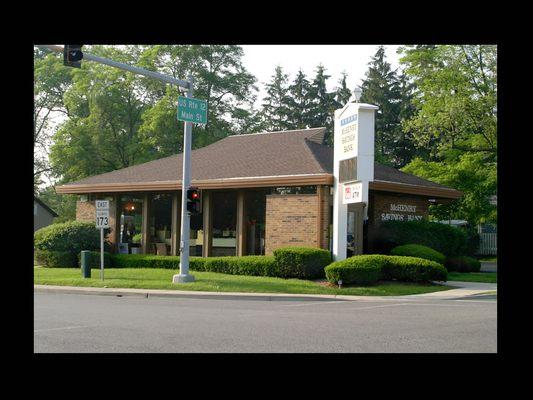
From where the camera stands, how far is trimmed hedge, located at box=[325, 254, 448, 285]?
20.9m

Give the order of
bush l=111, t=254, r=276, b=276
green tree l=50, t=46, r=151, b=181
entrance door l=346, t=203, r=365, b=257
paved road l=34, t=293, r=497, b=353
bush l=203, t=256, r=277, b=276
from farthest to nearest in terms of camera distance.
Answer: green tree l=50, t=46, r=151, b=181 → entrance door l=346, t=203, r=365, b=257 → bush l=111, t=254, r=276, b=276 → bush l=203, t=256, r=277, b=276 → paved road l=34, t=293, r=497, b=353

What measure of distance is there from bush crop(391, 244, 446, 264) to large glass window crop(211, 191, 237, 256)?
8413 mm

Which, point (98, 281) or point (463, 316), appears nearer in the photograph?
point (463, 316)

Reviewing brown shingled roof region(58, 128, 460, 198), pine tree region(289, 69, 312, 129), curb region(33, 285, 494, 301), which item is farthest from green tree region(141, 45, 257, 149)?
curb region(33, 285, 494, 301)

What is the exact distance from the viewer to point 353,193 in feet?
72.9

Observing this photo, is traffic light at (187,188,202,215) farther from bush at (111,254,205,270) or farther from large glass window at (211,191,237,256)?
large glass window at (211,191,237,256)

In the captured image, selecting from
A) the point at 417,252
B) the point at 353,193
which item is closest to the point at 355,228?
the point at 417,252

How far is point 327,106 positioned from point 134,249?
46.1 m

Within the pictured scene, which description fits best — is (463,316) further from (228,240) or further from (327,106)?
(327,106)

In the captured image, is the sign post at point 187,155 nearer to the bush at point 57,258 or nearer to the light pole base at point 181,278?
the light pole base at point 181,278

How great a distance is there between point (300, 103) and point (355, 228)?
5145cm

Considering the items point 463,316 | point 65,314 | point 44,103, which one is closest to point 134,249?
point 65,314

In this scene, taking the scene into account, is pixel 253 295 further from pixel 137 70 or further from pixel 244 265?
pixel 137 70

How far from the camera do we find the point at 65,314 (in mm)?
14031
